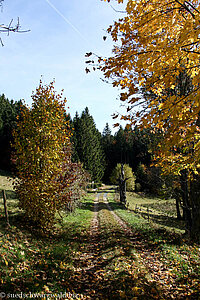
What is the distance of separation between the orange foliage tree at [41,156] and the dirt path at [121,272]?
2.52m

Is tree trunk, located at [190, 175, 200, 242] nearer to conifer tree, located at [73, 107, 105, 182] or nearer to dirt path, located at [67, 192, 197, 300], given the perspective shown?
dirt path, located at [67, 192, 197, 300]

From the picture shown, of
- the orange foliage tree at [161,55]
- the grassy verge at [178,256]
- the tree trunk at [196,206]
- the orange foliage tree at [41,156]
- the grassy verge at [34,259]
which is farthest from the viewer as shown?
the orange foliage tree at [41,156]

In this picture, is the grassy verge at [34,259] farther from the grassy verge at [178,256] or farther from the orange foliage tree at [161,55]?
the orange foliage tree at [161,55]

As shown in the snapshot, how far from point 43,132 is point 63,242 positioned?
4858 mm

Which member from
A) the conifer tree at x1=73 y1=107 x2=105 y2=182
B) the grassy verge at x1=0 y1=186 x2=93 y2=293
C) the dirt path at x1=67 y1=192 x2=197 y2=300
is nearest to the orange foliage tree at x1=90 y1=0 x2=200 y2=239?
the dirt path at x1=67 y1=192 x2=197 y2=300

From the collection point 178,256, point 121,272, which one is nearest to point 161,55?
point 121,272

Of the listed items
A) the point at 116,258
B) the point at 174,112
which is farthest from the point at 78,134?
the point at 174,112

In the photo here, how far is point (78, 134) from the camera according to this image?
40406 mm

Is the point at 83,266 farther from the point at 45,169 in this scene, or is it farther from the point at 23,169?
the point at 23,169

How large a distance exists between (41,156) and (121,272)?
5.14m

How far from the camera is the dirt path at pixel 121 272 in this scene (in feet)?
13.6

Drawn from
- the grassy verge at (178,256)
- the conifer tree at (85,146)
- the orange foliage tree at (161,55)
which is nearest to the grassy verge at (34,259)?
the grassy verge at (178,256)

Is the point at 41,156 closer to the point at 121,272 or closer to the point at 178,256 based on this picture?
the point at 121,272

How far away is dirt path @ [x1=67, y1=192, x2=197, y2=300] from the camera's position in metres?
4.16
